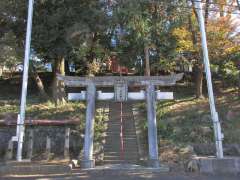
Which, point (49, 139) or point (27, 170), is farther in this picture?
point (49, 139)

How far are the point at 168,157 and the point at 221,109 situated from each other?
22.1 feet

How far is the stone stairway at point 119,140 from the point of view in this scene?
56.3 ft

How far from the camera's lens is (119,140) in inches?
742

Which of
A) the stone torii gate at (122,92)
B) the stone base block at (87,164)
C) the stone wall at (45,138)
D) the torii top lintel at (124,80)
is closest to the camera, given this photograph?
the stone base block at (87,164)

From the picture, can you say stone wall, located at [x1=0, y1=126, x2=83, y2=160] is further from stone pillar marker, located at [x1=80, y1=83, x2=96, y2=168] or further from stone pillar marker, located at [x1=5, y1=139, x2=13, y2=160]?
stone pillar marker, located at [x1=80, y1=83, x2=96, y2=168]

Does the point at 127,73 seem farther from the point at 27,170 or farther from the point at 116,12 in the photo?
the point at 27,170

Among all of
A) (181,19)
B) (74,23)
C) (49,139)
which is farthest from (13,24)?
(181,19)

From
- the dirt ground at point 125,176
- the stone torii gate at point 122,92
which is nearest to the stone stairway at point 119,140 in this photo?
the stone torii gate at point 122,92

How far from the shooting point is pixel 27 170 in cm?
1515

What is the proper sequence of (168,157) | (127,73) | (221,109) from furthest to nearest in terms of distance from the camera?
(127,73)
(221,109)
(168,157)

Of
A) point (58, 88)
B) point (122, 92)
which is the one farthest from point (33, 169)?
point (58, 88)

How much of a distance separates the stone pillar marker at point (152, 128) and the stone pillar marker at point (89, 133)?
7.32 feet

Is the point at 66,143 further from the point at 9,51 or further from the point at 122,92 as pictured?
the point at 9,51

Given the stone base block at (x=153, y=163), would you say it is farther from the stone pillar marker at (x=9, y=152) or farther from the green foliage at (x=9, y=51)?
the green foliage at (x=9, y=51)
